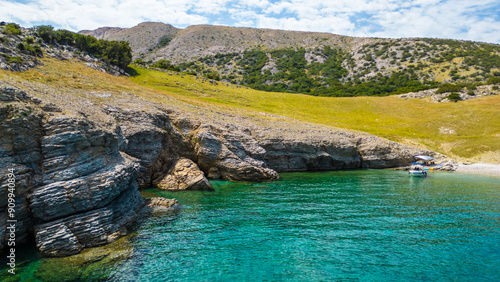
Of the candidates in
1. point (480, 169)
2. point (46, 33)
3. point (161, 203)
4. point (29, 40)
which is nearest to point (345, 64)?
Result: point (480, 169)

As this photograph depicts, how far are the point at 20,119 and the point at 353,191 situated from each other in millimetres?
33662

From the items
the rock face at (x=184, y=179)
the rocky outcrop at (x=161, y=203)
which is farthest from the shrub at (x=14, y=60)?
the rocky outcrop at (x=161, y=203)

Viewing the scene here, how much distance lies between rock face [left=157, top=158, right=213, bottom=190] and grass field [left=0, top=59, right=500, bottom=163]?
2238 centimetres

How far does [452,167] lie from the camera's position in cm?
5600

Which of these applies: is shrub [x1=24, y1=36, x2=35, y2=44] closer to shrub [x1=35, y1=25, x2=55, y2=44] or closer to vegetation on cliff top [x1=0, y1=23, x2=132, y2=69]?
vegetation on cliff top [x1=0, y1=23, x2=132, y2=69]

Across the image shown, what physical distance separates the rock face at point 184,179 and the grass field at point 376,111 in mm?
22384

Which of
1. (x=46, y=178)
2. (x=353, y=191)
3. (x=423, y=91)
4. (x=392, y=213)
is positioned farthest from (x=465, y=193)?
(x=423, y=91)

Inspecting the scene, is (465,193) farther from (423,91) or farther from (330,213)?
(423,91)

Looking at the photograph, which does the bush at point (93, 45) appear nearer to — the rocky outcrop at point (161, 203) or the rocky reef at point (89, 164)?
the rocky reef at point (89, 164)

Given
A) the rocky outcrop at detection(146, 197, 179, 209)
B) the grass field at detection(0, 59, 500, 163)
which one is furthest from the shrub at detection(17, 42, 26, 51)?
the rocky outcrop at detection(146, 197, 179, 209)

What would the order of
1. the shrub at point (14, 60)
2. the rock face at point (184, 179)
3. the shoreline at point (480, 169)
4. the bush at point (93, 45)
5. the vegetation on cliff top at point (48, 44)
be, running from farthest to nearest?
the bush at point (93, 45)
the shoreline at point (480, 169)
the vegetation on cliff top at point (48, 44)
the shrub at point (14, 60)
the rock face at point (184, 179)

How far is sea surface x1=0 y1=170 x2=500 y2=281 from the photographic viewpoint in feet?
48.3

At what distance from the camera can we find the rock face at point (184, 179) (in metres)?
32.8

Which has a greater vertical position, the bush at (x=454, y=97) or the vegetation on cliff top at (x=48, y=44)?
the vegetation on cliff top at (x=48, y=44)
